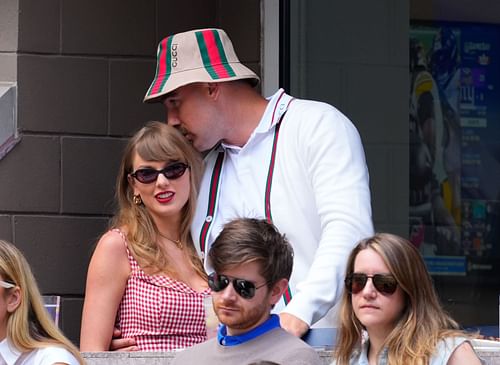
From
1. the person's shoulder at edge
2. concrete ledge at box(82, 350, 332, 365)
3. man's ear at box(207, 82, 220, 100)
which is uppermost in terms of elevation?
man's ear at box(207, 82, 220, 100)

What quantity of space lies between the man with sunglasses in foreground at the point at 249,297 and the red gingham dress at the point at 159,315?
34.4 inches

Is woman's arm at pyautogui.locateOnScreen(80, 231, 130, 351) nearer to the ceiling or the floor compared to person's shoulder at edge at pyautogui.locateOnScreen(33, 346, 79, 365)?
nearer to the ceiling

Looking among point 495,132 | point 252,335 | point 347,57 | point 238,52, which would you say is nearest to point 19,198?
point 238,52

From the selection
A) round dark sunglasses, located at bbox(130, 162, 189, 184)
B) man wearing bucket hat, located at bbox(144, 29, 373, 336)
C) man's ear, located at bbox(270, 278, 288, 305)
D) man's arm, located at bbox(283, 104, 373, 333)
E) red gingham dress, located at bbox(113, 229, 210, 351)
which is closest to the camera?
man's ear, located at bbox(270, 278, 288, 305)

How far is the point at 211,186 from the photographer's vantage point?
17.3 ft

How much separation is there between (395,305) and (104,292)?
134cm

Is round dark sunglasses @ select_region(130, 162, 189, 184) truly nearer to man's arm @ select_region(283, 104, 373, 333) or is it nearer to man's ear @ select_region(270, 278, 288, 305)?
man's arm @ select_region(283, 104, 373, 333)

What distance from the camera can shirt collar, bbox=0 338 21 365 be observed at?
14.0ft

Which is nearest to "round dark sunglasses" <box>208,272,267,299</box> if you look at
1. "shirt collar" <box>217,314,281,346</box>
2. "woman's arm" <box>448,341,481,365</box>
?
"shirt collar" <box>217,314,281,346</box>

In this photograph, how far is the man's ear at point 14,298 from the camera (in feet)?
14.3

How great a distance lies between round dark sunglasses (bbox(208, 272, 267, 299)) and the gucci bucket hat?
1277mm

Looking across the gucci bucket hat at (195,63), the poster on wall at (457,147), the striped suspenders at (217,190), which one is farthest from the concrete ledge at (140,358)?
the poster on wall at (457,147)

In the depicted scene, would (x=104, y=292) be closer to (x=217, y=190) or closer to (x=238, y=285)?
(x=217, y=190)

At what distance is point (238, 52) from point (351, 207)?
2.45 meters
